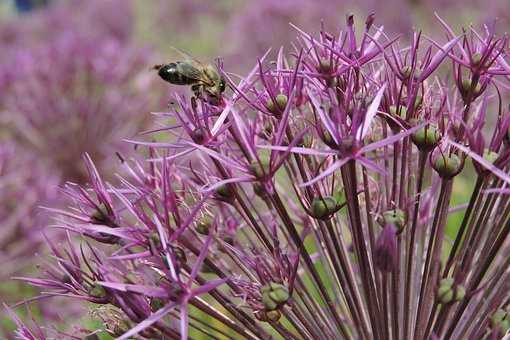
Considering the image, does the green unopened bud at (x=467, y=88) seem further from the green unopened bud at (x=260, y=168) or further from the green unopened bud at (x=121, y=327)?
the green unopened bud at (x=121, y=327)

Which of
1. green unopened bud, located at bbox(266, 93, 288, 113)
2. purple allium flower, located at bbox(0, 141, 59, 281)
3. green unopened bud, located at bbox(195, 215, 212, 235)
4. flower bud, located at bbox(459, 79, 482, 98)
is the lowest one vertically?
purple allium flower, located at bbox(0, 141, 59, 281)

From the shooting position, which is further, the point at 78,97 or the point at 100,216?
the point at 78,97

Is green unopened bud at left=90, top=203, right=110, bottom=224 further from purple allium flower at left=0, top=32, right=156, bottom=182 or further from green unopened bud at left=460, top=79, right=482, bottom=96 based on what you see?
purple allium flower at left=0, top=32, right=156, bottom=182

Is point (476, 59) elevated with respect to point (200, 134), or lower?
elevated

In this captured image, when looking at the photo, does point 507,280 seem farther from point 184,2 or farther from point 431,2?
point 184,2

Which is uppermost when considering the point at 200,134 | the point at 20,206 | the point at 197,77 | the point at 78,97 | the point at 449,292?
the point at 78,97

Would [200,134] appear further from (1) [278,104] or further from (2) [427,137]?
(2) [427,137]

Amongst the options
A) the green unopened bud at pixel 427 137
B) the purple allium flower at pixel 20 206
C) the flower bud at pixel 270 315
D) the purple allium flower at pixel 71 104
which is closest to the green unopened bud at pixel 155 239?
the flower bud at pixel 270 315

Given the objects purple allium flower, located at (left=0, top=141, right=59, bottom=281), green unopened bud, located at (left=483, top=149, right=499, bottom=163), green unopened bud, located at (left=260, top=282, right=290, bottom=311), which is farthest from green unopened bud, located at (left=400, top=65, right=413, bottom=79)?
purple allium flower, located at (left=0, top=141, right=59, bottom=281)

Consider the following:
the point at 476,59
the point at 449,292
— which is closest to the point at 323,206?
the point at 449,292
